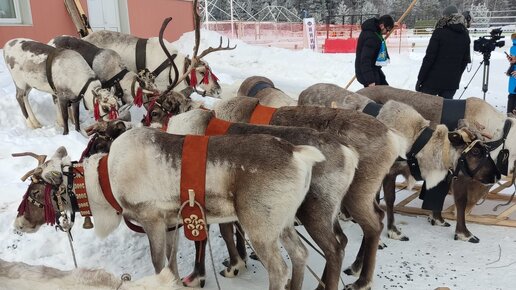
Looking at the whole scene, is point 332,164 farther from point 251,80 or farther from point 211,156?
point 251,80

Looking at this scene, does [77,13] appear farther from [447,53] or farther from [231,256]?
[231,256]

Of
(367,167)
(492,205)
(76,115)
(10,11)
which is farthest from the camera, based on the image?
(10,11)

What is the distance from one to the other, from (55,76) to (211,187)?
425 centimetres

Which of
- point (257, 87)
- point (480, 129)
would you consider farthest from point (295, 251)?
point (257, 87)

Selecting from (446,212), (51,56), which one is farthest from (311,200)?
(51,56)

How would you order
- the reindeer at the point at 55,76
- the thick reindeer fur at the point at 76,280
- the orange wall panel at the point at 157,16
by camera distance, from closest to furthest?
the thick reindeer fur at the point at 76,280
the reindeer at the point at 55,76
the orange wall panel at the point at 157,16

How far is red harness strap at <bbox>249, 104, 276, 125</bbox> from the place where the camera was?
386cm

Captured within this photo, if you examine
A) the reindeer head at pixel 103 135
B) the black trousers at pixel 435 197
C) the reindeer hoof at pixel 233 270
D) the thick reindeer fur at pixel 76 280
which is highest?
the reindeer head at pixel 103 135

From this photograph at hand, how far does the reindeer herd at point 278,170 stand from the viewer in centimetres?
272

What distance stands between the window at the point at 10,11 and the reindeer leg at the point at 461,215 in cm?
819

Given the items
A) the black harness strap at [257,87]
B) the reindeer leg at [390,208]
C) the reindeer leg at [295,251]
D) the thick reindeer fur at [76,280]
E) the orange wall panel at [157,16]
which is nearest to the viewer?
the thick reindeer fur at [76,280]

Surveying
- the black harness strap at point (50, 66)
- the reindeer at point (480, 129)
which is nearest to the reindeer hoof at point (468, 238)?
the reindeer at point (480, 129)

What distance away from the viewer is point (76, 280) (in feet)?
Result: 6.10

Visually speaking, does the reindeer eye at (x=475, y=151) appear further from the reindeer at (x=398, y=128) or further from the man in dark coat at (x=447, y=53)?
the man in dark coat at (x=447, y=53)
